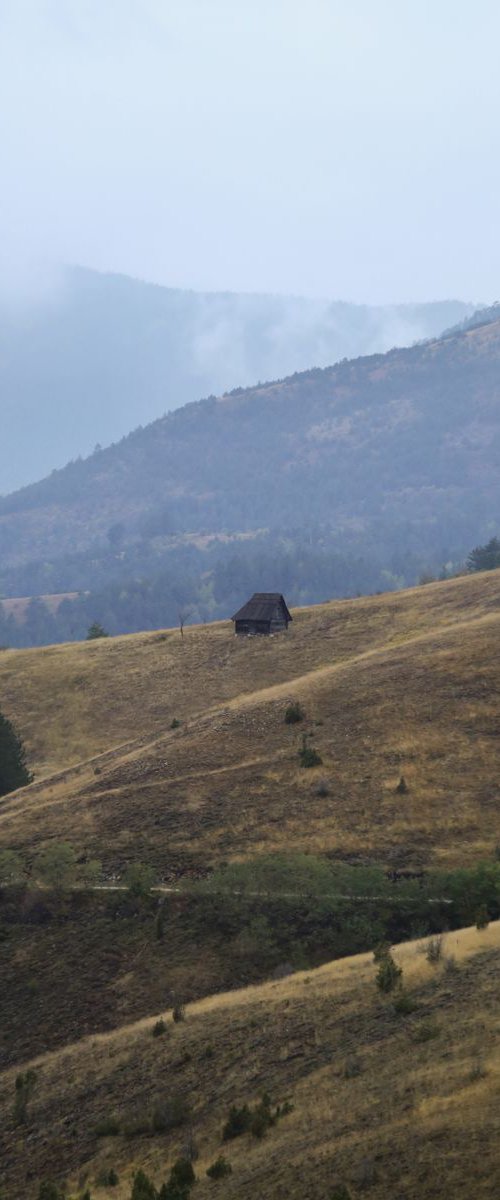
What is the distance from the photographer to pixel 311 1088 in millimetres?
29578

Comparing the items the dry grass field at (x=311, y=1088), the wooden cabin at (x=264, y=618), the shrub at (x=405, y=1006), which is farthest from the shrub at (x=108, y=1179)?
the wooden cabin at (x=264, y=618)

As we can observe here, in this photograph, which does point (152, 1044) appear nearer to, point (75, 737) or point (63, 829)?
point (63, 829)

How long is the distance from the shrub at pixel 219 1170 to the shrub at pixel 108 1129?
21.6 feet

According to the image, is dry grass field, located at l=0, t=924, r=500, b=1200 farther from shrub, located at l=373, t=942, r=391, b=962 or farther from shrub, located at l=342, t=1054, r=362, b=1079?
shrub, located at l=373, t=942, r=391, b=962

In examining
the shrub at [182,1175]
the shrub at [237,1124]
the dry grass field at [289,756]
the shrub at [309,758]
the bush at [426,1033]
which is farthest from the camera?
the shrub at [309,758]

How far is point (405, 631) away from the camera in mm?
99438

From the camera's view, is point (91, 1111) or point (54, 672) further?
point (54, 672)

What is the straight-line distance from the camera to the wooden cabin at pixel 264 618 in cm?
11125

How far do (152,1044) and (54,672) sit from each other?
248 ft

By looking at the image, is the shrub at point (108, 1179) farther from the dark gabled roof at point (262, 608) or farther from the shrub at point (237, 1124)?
the dark gabled roof at point (262, 608)

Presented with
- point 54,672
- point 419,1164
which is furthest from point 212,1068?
point 54,672

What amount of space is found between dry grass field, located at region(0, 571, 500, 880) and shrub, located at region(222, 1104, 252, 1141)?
71.1 feet

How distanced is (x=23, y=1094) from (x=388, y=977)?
41.2ft

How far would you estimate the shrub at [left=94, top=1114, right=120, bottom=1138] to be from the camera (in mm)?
32281
